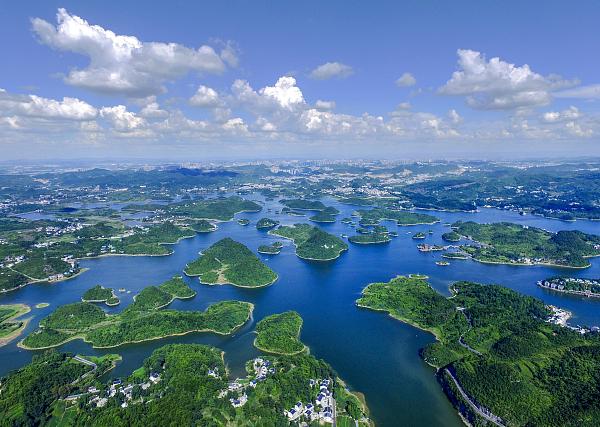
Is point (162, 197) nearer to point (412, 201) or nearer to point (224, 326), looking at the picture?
point (412, 201)

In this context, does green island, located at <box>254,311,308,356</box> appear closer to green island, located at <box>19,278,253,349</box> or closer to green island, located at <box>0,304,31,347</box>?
green island, located at <box>19,278,253,349</box>

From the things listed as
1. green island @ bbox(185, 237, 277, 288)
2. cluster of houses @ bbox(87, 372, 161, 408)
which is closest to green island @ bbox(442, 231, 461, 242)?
green island @ bbox(185, 237, 277, 288)

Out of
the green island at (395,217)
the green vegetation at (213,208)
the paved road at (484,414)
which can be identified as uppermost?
the paved road at (484,414)

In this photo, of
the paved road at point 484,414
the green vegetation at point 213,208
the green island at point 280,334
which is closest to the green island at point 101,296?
the green island at point 280,334

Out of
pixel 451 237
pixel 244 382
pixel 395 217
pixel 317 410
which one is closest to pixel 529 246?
pixel 451 237

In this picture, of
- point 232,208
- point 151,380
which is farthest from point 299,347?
point 232,208

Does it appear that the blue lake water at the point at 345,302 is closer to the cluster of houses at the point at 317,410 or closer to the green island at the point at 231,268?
the green island at the point at 231,268

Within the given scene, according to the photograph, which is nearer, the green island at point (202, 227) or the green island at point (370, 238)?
the green island at point (370, 238)

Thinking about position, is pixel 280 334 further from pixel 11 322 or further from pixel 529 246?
pixel 529 246
